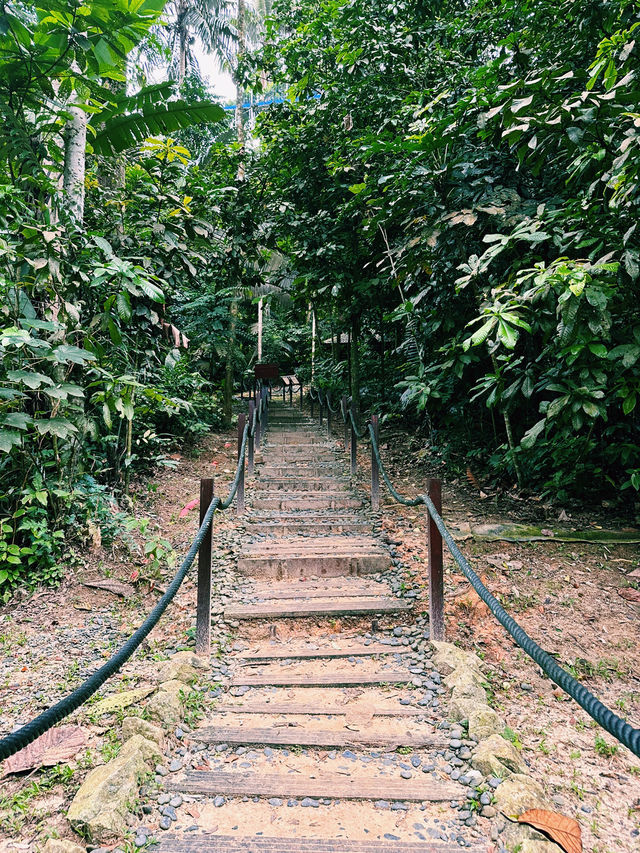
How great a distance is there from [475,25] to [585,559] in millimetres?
5524

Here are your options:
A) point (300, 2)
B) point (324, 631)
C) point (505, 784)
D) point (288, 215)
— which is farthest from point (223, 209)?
point (505, 784)

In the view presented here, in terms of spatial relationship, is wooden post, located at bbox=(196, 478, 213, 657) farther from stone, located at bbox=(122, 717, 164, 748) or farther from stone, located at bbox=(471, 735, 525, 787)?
stone, located at bbox=(471, 735, 525, 787)

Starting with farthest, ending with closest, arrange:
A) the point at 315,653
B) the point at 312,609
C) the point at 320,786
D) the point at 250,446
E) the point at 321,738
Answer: the point at 250,446 → the point at 312,609 → the point at 315,653 → the point at 321,738 → the point at 320,786

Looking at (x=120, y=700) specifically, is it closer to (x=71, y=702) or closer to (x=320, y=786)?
(x=320, y=786)

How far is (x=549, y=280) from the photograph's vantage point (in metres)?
2.84

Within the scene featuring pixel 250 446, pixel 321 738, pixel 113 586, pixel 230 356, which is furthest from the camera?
pixel 230 356

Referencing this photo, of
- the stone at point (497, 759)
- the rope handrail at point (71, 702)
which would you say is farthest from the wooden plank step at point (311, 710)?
the rope handrail at point (71, 702)

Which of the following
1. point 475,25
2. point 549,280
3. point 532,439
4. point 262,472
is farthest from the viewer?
point 262,472

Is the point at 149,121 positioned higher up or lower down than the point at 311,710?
higher up

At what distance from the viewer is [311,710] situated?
251 centimetres

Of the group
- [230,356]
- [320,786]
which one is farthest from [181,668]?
[230,356]

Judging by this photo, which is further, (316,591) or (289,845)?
(316,591)

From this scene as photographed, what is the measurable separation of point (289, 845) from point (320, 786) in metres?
0.31

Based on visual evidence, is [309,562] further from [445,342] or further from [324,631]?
[445,342]
